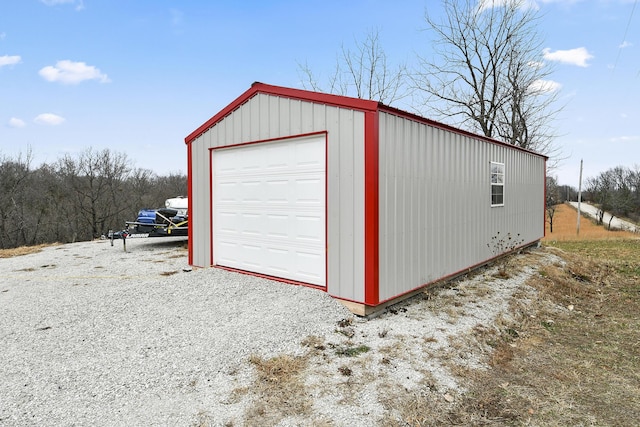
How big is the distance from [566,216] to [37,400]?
168 feet

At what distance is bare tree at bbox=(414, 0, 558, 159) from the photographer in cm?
Result: 1722

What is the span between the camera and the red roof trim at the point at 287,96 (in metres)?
4.49

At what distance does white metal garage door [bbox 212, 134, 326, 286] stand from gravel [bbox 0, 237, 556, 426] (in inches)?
13.5

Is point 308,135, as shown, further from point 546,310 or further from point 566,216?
point 566,216

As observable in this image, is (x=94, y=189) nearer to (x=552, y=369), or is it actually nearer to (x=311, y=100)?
(x=311, y=100)

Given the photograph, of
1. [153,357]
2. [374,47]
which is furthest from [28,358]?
[374,47]

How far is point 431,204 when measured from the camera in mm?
5688

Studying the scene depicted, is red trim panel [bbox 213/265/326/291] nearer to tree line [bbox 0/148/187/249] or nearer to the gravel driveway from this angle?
tree line [bbox 0/148/187/249]

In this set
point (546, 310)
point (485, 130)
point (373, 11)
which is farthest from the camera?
point (485, 130)

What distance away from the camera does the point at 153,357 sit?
352cm

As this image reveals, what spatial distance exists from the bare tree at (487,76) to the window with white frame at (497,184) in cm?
1036

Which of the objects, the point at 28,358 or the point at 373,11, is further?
the point at 373,11

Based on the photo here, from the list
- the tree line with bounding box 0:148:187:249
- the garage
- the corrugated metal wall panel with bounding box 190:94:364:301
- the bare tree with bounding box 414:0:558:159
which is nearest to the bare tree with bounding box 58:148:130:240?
the tree line with bounding box 0:148:187:249

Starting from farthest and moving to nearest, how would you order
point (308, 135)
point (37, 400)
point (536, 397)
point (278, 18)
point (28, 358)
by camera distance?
point (278, 18)
point (308, 135)
point (28, 358)
point (536, 397)
point (37, 400)
